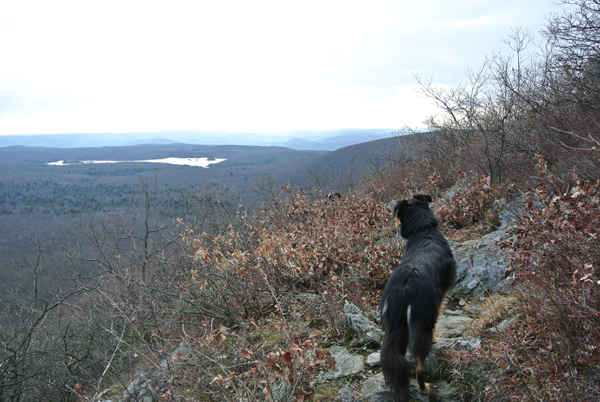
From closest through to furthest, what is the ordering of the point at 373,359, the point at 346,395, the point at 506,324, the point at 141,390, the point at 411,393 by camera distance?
the point at 411,393 < the point at 346,395 < the point at 506,324 < the point at 373,359 < the point at 141,390

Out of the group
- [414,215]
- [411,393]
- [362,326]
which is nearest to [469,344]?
[411,393]

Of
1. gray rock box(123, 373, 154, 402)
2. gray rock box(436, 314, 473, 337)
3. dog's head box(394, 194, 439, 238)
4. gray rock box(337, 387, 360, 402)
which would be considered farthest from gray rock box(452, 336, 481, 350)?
gray rock box(123, 373, 154, 402)

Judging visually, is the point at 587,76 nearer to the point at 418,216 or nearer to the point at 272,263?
the point at 418,216

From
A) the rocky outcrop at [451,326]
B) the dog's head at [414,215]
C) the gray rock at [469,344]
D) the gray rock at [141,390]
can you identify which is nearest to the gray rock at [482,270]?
the rocky outcrop at [451,326]

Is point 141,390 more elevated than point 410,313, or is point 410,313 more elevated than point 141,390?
point 410,313

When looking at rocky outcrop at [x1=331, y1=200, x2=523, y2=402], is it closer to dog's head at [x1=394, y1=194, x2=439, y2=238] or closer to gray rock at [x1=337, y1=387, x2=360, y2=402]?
gray rock at [x1=337, y1=387, x2=360, y2=402]

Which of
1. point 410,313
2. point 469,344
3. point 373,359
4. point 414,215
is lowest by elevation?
point 373,359

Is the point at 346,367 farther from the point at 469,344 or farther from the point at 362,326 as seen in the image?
the point at 469,344

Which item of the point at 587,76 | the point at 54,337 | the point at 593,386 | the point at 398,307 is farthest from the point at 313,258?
the point at 54,337

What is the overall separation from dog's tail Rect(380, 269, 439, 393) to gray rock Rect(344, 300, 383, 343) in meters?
0.83

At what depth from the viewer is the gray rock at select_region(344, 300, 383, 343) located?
12.1ft

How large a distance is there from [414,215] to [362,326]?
5.37 feet

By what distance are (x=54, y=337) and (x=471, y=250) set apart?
14879 millimetres

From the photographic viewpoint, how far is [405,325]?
9.08 feet
